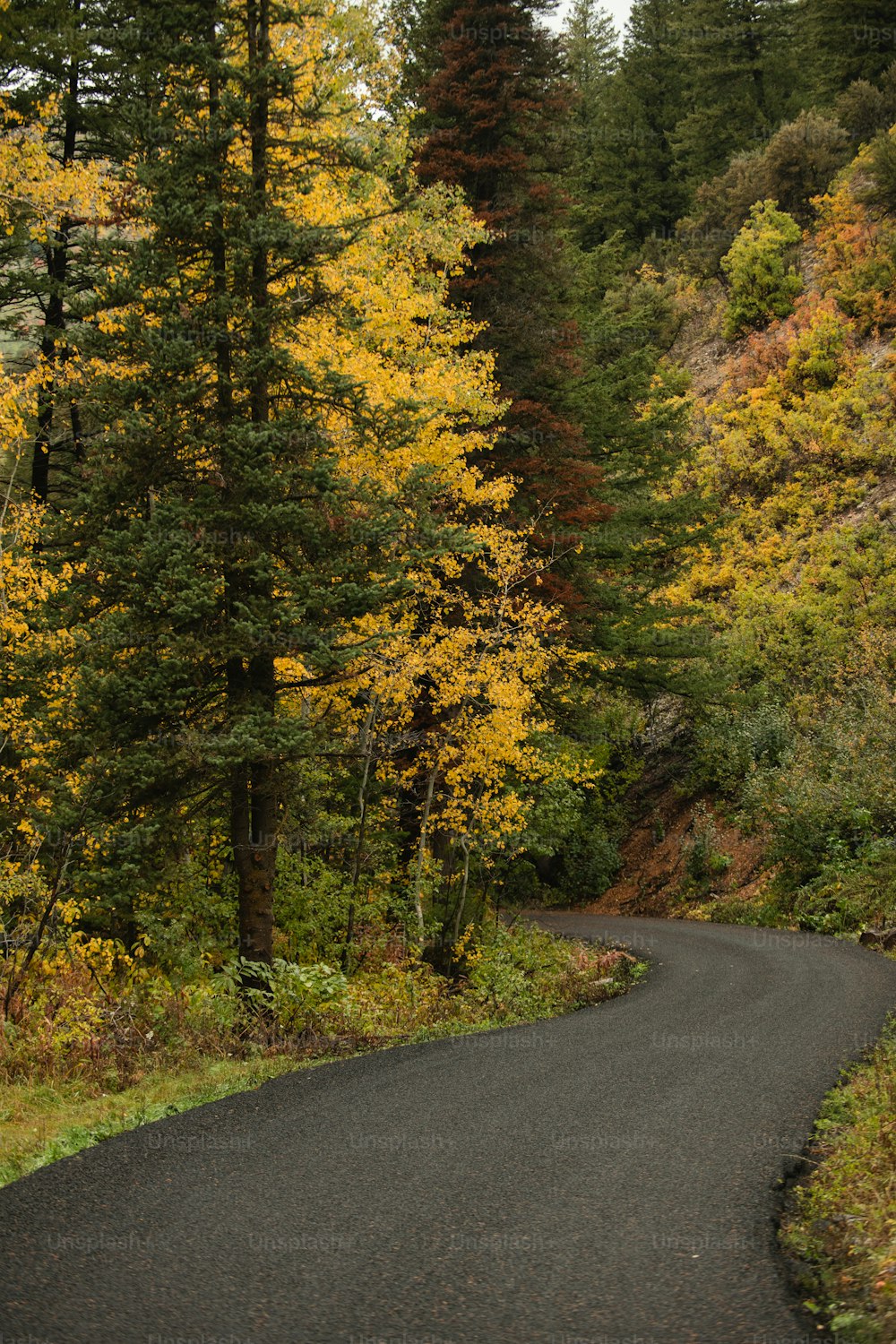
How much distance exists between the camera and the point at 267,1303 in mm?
4301

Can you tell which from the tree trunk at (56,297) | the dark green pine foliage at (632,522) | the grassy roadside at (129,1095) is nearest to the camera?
the grassy roadside at (129,1095)

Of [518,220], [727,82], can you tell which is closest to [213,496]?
[518,220]

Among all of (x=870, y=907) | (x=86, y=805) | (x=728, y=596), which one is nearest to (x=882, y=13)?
(x=728, y=596)

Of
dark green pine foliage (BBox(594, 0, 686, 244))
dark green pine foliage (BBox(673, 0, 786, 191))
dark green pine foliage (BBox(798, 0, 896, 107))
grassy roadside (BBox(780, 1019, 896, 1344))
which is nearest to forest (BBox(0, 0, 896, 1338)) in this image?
grassy roadside (BBox(780, 1019, 896, 1344))

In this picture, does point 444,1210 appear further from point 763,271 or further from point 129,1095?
point 763,271

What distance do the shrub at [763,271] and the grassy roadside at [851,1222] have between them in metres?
33.5

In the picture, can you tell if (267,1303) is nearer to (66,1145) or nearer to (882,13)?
(66,1145)

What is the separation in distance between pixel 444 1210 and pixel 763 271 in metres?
36.2

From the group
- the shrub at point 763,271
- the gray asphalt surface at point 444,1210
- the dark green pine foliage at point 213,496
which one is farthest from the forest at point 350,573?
the shrub at point 763,271

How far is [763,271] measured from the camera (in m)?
35.4

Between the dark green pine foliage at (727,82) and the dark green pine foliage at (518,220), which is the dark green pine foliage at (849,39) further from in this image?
the dark green pine foliage at (518,220)

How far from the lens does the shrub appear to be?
35219 mm

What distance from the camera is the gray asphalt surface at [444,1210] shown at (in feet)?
13.7

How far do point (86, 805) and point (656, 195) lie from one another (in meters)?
44.4
